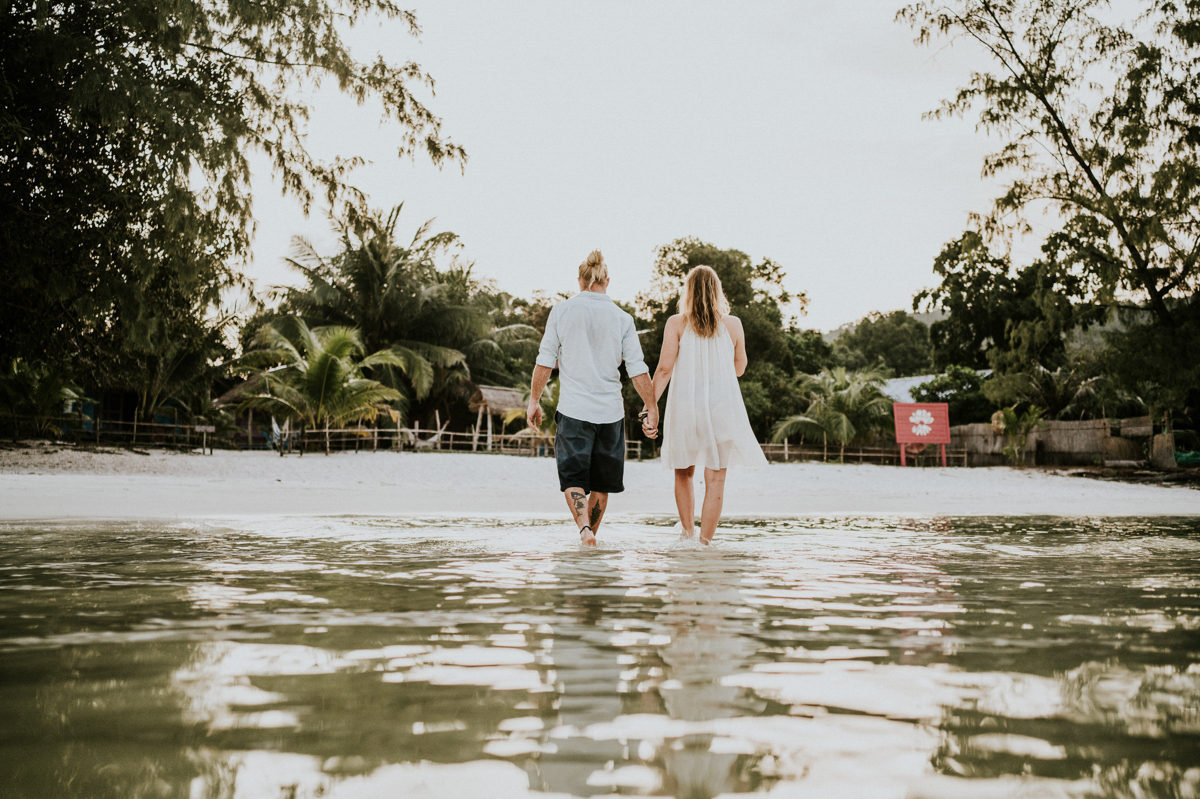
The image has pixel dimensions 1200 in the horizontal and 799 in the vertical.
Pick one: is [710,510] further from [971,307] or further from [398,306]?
[971,307]

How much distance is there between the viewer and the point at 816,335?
150 ft

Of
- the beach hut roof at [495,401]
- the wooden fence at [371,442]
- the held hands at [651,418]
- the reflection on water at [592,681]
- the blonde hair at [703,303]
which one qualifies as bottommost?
the reflection on water at [592,681]

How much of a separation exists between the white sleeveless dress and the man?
20 centimetres

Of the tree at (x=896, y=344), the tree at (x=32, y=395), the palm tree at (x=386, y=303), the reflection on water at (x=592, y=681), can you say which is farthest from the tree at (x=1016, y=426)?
the reflection on water at (x=592, y=681)

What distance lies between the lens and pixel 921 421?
31000 millimetres

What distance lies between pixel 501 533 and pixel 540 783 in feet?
15.5

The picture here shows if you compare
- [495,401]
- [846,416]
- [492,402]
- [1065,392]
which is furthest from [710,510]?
[1065,392]

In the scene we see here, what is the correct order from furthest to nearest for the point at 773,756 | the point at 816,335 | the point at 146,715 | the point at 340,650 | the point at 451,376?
the point at 816,335, the point at 451,376, the point at 340,650, the point at 146,715, the point at 773,756

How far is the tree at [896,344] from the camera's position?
55844 mm

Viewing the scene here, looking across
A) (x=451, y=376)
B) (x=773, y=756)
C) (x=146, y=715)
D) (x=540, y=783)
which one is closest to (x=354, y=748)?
(x=540, y=783)

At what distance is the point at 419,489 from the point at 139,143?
558 cm

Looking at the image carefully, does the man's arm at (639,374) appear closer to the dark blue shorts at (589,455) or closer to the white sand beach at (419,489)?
the dark blue shorts at (589,455)

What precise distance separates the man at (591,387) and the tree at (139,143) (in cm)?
541

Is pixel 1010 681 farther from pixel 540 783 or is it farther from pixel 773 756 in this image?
pixel 540 783
